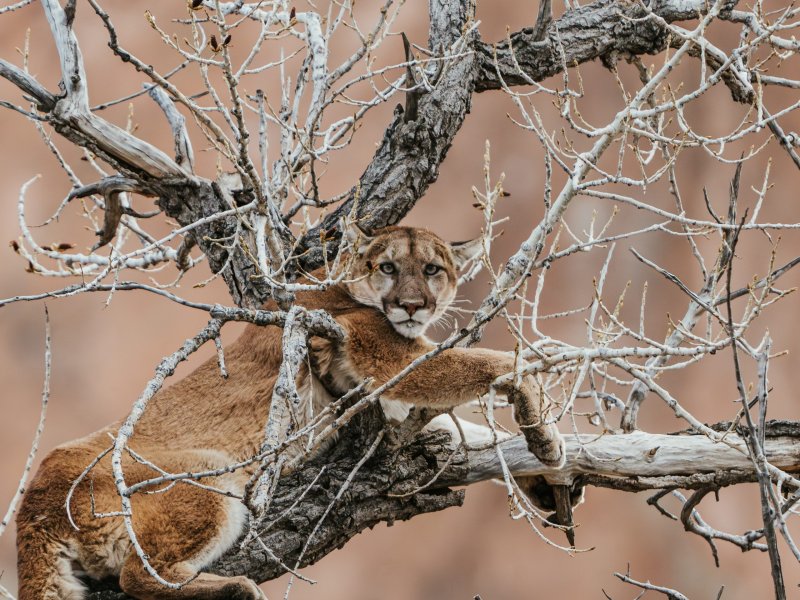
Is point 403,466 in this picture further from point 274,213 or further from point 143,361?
point 143,361

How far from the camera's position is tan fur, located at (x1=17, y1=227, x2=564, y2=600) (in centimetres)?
376

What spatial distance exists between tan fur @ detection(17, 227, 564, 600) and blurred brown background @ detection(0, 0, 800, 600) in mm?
5827

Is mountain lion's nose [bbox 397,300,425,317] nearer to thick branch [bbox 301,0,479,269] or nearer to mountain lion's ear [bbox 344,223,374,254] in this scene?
mountain lion's ear [bbox 344,223,374,254]

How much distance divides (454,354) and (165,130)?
877 centimetres

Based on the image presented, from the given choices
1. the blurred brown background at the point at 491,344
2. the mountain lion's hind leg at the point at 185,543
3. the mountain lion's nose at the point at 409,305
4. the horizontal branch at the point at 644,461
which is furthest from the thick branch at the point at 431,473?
the blurred brown background at the point at 491,344

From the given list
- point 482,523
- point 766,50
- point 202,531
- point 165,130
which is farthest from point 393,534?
point 202,531

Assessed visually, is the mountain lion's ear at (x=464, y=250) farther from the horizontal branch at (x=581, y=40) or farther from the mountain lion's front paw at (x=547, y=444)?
the mountain lion's front paw at (x=547, y=444)

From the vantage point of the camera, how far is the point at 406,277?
4.62 m

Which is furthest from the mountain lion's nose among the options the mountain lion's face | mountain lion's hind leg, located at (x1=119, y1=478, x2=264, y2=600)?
mountain lion's hind leg, located at (x1=119, y1=478, x2=264, y2=600)

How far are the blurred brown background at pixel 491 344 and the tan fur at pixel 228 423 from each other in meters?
5.83

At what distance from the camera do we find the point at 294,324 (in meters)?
3.47

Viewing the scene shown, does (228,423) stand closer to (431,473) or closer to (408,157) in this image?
(431,473)

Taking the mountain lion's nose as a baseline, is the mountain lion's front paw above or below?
below

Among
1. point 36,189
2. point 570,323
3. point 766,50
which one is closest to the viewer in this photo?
point 766,50
